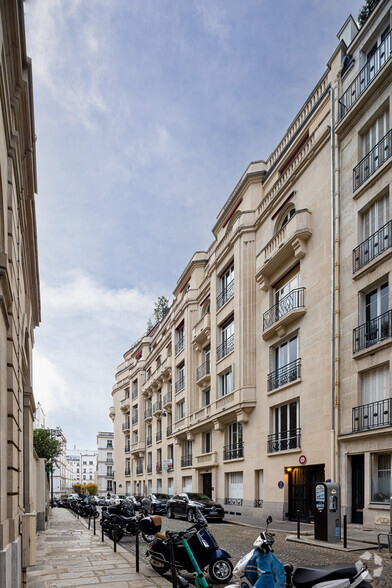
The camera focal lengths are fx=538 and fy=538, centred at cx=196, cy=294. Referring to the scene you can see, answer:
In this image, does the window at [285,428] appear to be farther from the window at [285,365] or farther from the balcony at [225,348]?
the balcony at [225,348]

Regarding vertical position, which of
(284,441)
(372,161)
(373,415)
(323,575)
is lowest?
(284,441)

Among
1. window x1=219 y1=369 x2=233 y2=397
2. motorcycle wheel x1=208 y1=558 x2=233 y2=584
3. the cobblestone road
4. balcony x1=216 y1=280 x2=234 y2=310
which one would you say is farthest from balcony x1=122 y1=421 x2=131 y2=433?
motorcycle wheel x1=208 y1=558 x2=233 y2=584

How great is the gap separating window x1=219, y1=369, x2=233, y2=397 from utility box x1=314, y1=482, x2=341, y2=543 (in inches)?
609

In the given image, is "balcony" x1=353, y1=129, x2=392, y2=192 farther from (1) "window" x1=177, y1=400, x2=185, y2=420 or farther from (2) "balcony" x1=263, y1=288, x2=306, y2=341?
(1) "window" x1=177, y1=400, x2=185, y2=420

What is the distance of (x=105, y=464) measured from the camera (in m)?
104

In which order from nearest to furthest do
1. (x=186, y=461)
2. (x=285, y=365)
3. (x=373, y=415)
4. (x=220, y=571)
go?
(x=220, y=571)
(x=373, y=415)
(x=285, y=365)
(x=186, y=461)

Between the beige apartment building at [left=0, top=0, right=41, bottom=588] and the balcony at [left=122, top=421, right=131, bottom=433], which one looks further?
the balcony at [left=122, top=421, right=131, bottom=433]

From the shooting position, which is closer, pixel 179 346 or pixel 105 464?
pixel 179 346

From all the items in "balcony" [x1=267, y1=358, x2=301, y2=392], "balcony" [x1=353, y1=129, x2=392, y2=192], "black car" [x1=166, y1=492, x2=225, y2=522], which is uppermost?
"balcony" [x1=353, y1=129, x2=392, y2=192]

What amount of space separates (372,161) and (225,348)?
15.9 metres

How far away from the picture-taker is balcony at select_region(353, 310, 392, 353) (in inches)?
683

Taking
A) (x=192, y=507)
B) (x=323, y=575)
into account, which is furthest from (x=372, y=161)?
(x=192, y=507)

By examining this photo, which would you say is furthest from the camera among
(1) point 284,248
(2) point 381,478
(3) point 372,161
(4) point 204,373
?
(4) point 204,373

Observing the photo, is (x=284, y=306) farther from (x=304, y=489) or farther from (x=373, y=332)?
(x=304, y=489)
